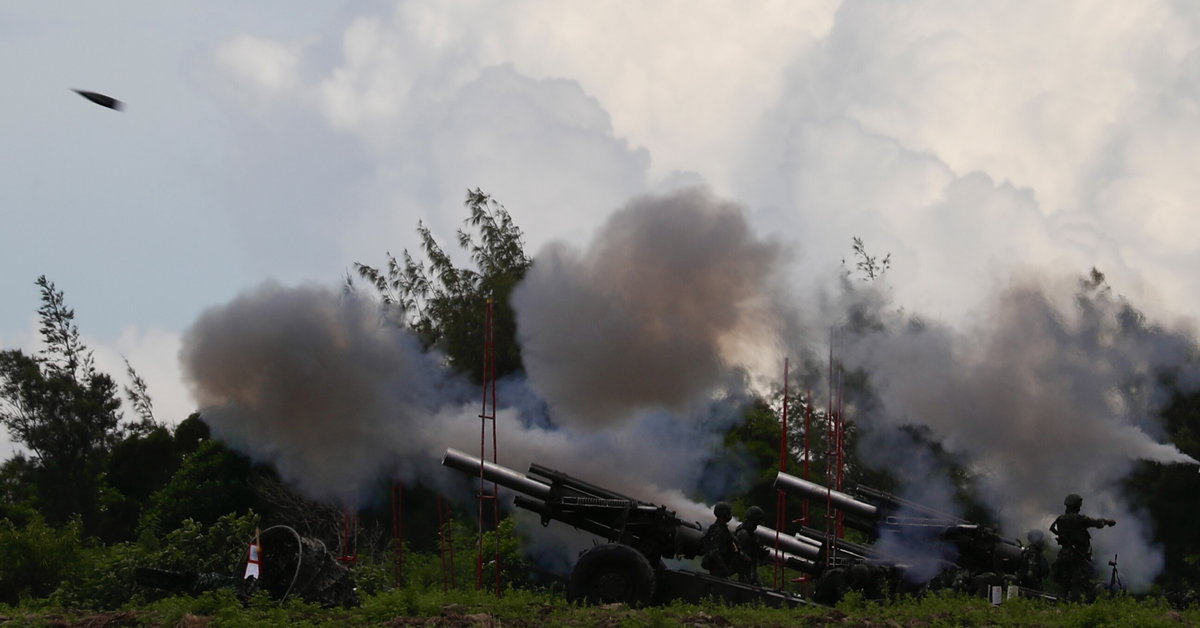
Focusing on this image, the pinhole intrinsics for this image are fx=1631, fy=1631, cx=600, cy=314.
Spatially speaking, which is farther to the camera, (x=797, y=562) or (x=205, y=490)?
(x=205, y=490)

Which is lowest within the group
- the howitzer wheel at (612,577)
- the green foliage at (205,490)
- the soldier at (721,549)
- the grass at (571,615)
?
the grass at (571,615)

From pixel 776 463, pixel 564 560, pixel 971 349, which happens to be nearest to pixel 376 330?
pixel 564 560

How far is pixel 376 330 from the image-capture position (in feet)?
101

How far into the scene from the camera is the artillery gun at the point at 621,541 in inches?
971

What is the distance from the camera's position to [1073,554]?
2566 cm

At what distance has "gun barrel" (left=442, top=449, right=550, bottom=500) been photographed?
2653cm

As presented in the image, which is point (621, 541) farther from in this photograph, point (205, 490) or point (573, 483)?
point (205, 490)

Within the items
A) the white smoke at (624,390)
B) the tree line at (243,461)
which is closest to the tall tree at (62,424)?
the tree line at (243,461)

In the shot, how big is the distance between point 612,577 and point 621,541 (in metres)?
0.89

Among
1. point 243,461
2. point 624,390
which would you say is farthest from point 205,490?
point 624,390

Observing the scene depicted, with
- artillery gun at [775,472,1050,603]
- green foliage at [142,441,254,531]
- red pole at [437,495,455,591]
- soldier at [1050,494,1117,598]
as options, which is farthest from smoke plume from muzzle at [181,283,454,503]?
green foliage at [142,441,254,531]

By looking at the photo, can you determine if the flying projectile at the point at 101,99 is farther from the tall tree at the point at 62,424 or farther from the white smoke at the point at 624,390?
the tall tree at the point at 62,424

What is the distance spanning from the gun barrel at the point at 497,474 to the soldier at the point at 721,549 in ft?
8.97

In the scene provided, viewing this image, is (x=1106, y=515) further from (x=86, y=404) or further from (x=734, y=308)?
(x=86, y=404)
